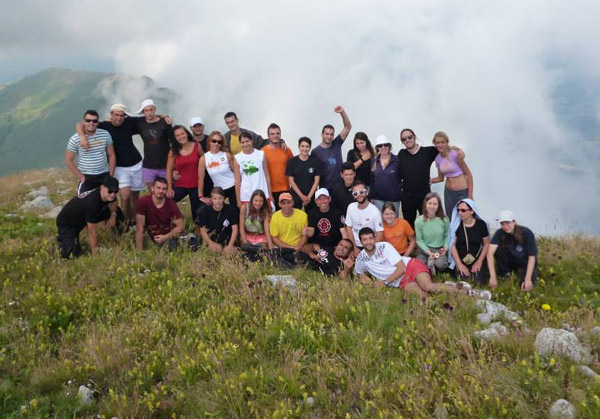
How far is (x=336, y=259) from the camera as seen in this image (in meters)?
8.20

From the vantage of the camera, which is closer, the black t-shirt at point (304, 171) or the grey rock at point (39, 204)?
the black t-shirt at point (304, 171)

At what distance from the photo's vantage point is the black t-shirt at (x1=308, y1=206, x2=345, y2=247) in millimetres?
8859

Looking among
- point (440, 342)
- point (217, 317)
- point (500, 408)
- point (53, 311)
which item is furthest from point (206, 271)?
point (500, 408)

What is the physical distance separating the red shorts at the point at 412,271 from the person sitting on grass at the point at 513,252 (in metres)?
1.31

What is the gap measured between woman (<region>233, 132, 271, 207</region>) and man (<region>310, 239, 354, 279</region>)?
2.06 metres

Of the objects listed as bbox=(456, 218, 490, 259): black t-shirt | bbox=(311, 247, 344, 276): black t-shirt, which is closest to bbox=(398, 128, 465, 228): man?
bbox=(456, 218, 490, 259): black t-shirt

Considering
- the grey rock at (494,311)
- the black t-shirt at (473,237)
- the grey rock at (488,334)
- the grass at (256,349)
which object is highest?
the black t-shirt at (473,237)

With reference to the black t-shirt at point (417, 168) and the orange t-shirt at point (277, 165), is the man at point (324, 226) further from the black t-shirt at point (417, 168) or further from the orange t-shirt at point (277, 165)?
the black t-shirt at point (417, 168)

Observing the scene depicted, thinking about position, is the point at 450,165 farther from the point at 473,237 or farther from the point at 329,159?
the point at 329,159

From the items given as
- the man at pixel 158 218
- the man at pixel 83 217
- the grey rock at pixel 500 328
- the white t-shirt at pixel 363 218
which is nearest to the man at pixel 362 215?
the white t-shirt at pixel 363 218

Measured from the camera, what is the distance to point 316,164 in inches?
372

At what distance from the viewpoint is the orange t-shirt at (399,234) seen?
8.38m

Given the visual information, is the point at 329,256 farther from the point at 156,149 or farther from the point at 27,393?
the point at 27,393

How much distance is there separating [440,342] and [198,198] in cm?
705
